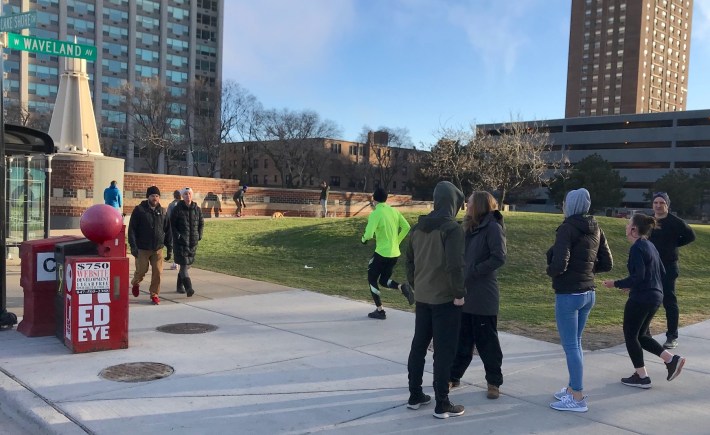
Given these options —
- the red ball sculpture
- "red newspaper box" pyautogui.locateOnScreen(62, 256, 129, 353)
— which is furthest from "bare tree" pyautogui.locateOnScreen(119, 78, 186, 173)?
"red newspaper box" pyautogui.locateOnScreen(62, 256, 129, 353)

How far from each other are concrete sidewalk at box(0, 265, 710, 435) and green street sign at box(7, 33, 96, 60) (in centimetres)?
352

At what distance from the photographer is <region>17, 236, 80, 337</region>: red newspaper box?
646cm

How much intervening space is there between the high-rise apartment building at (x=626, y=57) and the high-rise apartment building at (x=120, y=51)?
80658mm

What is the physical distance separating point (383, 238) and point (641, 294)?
3.52 meters

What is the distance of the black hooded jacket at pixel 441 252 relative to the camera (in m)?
4.30

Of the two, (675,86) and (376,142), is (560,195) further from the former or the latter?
(675,86)

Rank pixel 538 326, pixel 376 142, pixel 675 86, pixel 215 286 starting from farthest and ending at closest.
A: pixel 675 86, pixel 376 142, pixel 215 286, pixel 538 326

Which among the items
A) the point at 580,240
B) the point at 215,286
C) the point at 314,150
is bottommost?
the point at 215,286

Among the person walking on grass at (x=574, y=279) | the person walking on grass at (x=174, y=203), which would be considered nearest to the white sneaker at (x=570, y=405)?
the person walking on grass at (x=574, y=279)

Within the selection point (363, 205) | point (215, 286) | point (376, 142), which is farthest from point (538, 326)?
point (376, 142)

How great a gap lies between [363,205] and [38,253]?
3015cm

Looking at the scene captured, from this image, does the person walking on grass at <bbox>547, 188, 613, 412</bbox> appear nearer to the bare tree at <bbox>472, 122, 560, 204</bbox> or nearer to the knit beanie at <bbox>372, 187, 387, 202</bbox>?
the knit beanie at <bbox>372, 187, 387, 202</bbox>

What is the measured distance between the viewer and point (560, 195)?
62.9 m

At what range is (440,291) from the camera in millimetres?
4352
